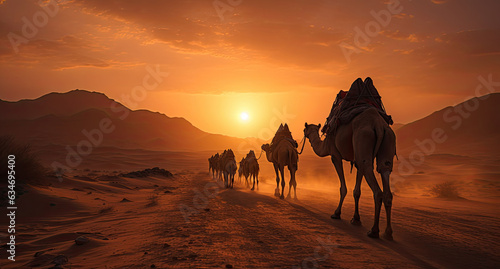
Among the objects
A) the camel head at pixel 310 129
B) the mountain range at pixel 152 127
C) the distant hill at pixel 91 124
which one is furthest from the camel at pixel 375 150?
the distant hill at pixel 91 124

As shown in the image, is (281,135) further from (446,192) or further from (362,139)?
(362,139)

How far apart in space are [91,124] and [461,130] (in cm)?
13674

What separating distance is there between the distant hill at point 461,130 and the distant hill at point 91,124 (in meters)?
82.9

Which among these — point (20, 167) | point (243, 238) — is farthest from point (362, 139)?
point (20, 167)

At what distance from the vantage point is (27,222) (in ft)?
25.6

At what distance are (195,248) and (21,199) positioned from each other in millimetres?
7736

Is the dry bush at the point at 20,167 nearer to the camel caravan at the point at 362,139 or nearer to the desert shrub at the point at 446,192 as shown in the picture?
the camel caravan at the point at 362,139

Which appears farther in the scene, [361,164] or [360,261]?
[361,164]

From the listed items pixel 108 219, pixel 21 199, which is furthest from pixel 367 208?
pixel 21 199

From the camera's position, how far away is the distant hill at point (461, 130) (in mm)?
73431

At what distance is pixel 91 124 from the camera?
12344 cm

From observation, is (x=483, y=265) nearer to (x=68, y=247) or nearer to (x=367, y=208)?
(x=367, y=208)

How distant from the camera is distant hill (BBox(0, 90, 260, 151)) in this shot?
109 m

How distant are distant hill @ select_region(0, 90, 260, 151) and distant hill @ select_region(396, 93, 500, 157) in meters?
82.9
